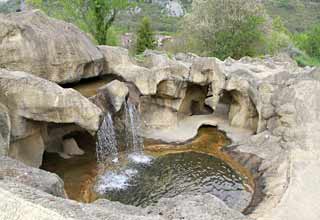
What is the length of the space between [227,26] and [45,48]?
1577 centimetres

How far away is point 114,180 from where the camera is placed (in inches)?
555

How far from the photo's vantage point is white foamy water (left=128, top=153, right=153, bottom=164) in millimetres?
15781

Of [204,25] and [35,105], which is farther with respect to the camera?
[204,25]

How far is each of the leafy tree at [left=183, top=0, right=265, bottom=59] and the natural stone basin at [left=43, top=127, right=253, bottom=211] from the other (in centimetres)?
1248

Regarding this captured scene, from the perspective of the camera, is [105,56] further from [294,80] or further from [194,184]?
[294,80]

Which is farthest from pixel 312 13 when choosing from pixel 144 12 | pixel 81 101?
pixel 81 101

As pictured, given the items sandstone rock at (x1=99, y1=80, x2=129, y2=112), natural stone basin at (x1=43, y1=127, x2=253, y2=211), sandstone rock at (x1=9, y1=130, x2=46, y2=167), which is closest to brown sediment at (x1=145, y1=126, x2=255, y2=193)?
natural stone basin at (x1=43, y1=127, x2=253, y2=211)

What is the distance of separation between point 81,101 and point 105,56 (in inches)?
214

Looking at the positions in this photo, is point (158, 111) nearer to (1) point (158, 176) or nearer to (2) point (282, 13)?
(1) point (158, 176)

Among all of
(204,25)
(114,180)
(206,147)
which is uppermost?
(204,25)

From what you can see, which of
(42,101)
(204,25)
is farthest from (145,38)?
(42,101)

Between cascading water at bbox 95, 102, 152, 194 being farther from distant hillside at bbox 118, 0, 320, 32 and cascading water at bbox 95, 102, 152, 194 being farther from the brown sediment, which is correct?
distant hillside at bbox 118, 0, 320, 32

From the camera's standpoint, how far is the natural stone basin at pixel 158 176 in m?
13.2

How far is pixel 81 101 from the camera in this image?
12438 mm
